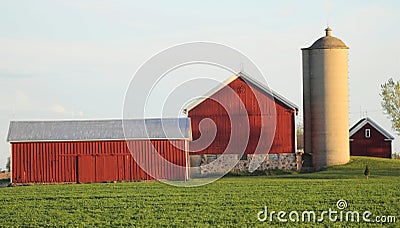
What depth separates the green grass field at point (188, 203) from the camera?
22219 mm

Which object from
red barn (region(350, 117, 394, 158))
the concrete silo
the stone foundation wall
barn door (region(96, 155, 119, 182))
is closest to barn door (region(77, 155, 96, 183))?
barn door (region(96, 155, 119, 182))

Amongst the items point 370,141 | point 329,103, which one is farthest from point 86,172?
point 370,141

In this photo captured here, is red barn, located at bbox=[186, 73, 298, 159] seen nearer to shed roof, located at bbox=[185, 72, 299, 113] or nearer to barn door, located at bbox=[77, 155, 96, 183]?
shed roof, located at bbox=[185, 72, 299, 113]

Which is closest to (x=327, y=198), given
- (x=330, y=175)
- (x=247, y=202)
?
(x=247, y=202)

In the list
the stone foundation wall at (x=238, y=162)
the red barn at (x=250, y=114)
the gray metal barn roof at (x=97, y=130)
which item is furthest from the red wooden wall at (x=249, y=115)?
the gray metal barn roof at (x=97, y=130)

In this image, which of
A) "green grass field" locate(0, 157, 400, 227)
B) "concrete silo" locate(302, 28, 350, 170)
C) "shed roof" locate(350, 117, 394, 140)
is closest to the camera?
"green grass field" locate(0, 157, 400, 227)

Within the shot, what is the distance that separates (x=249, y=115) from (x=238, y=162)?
9.89 feet

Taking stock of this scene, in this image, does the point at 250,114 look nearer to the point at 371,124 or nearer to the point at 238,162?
the point at 238,162

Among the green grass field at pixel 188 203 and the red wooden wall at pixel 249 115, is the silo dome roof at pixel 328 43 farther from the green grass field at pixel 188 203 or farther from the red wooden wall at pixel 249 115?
the green grass field at pixel 188 203

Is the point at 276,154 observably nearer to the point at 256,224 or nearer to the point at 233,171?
the point at 233,171

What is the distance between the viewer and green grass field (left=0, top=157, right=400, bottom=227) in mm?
22219

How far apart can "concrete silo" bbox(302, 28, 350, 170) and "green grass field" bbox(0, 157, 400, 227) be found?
1387 centimetres

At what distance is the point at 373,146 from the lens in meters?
59.4

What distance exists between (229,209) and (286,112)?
80.4 feet
